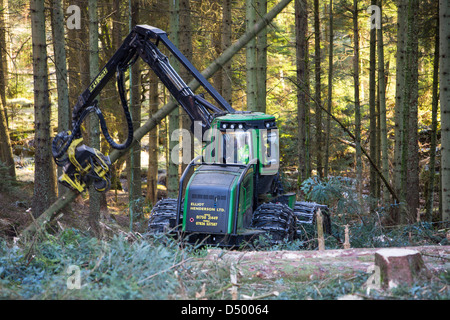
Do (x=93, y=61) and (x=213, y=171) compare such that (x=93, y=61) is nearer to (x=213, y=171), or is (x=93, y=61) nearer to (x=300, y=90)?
(x=213, y=171)

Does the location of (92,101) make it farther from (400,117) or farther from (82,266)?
(400,117)

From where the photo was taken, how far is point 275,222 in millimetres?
8086

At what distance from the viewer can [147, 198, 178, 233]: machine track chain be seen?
8461mm

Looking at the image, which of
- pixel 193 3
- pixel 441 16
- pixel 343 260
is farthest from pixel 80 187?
pixel 193 3

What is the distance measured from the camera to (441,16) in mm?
8906

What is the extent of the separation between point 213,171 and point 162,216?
4.53 ft

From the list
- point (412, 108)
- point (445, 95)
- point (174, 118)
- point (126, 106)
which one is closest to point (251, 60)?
point (174, 118)

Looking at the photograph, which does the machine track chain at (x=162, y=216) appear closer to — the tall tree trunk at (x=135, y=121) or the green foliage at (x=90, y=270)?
the green foliage at (x=90, y=270)

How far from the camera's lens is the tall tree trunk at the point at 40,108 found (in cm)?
1033

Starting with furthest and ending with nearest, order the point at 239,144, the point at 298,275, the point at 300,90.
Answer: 1. the point at 300,90
2. the point at 239,144
3. the point at 298,275

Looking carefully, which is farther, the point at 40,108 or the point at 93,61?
the point at 93,61

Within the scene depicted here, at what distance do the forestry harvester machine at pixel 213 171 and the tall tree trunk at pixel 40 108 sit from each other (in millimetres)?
1330

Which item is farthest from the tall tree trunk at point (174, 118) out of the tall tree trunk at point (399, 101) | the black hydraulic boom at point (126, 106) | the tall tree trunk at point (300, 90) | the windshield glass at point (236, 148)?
the tall tree trunk at point (399, 101)

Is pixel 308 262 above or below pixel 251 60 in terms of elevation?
below
